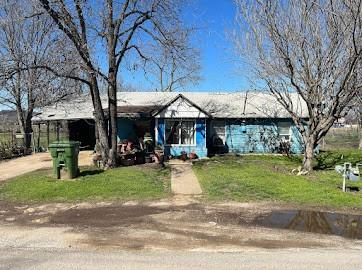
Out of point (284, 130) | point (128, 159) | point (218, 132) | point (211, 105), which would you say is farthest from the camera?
point (211, 105)

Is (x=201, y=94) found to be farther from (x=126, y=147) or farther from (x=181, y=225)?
(x=181, y=225)

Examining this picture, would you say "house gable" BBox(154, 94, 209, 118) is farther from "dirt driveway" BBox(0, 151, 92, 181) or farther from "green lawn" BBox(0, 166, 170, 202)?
"green lawn" BBox(0, 166, 170, 202)

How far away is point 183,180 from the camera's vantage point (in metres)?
15.7

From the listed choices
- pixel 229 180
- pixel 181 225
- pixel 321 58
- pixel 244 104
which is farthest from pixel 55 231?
pixel 244 104

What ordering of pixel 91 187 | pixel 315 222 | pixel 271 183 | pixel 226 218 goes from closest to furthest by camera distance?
pixel 315 222 → pixel 226 218 → pixel 91 187 → pixel 271 183

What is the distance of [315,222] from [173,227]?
332cm

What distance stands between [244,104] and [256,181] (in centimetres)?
1316

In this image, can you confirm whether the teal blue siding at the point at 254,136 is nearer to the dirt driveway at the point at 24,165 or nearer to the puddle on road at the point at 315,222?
the dirt driveway at the point at 24,165

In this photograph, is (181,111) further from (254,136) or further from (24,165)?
(24,165)

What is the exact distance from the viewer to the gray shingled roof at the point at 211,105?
2631 centimetres

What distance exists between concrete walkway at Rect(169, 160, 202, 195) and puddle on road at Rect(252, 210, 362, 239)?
3.52 meters

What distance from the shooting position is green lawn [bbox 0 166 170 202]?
12859 mm

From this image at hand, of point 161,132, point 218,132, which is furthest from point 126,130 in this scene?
point 218,132

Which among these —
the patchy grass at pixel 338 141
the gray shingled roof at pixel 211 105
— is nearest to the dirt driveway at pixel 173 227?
the gray shingled roof at pixel 211 105
